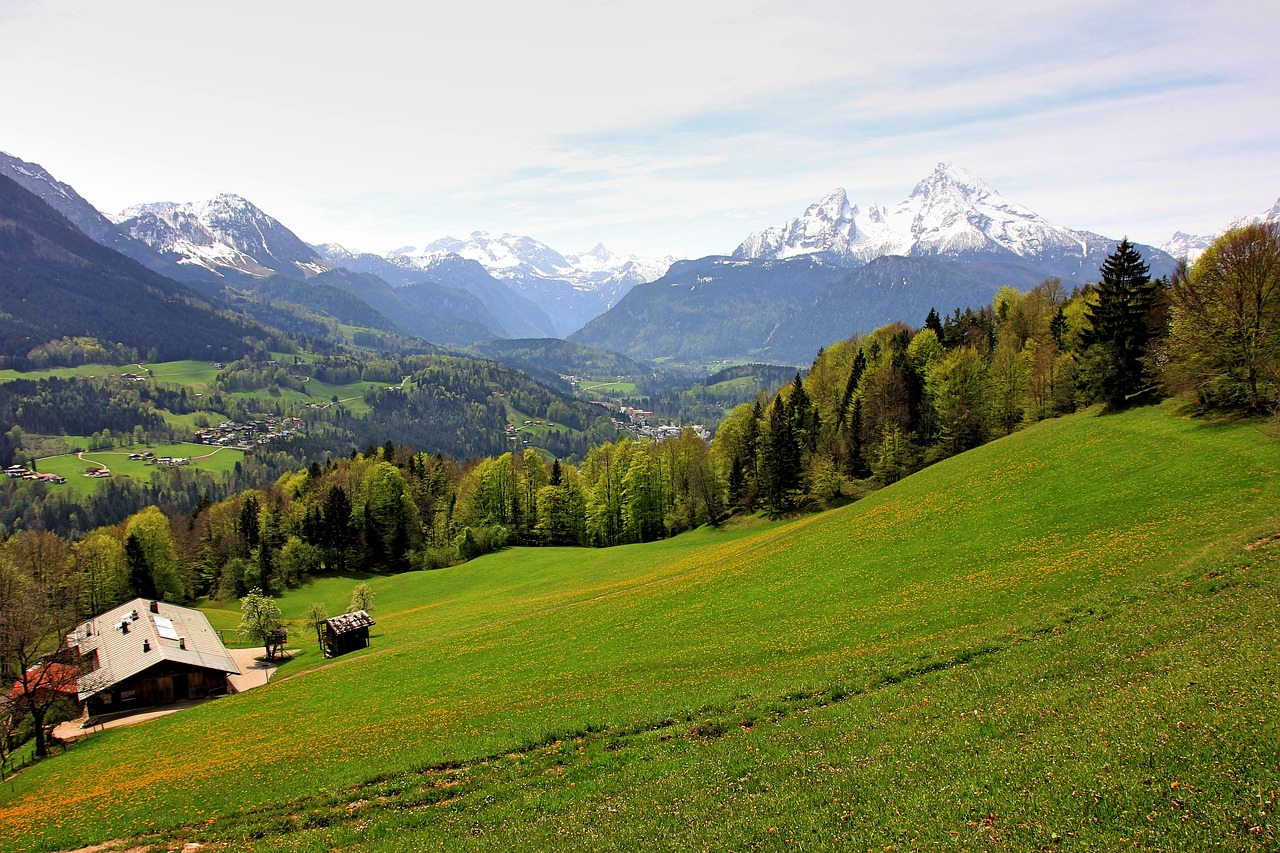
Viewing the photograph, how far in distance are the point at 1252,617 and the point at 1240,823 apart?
43.4 feet

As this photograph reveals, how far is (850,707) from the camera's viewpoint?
21.9m

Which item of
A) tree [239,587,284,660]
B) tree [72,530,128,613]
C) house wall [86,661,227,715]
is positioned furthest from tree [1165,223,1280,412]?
tree [72,530,128,613]

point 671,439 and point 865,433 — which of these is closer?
point 865,433

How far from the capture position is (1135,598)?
25.7 m

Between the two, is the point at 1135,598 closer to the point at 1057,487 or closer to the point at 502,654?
the point at 1057,487

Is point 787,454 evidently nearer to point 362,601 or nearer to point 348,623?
point 348,623

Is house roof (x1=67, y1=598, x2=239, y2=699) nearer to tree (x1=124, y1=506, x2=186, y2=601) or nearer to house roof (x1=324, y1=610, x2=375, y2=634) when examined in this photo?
house roof (x1=324, y1=610, x2=375, y2=634)

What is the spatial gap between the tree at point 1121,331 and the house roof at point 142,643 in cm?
8840

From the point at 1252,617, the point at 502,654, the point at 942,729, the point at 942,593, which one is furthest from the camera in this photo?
the point at 502,654

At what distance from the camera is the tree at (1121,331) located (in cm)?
5566

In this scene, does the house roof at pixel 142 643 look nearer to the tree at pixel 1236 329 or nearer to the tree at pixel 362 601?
the tree at pixel 362 601

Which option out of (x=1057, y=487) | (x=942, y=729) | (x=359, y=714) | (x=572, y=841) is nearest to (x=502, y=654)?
(x=359, y=714)

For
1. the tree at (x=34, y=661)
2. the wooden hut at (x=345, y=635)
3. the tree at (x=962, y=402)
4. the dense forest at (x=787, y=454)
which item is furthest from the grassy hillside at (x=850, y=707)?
the tree at (x=962, y=402)

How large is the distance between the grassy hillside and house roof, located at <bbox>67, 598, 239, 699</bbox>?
538 inches
